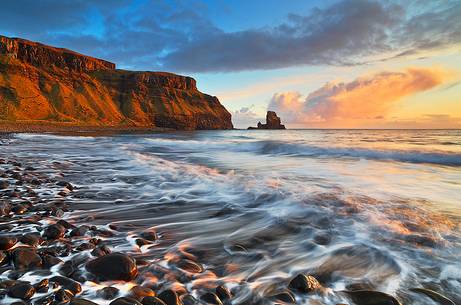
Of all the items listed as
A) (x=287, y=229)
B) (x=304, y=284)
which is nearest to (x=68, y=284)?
(x=304, y=284)

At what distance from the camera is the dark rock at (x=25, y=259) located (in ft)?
8.21

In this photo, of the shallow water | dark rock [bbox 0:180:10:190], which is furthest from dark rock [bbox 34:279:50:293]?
dark rock [bbox 0:180:10:190]

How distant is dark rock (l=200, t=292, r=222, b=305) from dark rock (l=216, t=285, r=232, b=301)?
54 mm

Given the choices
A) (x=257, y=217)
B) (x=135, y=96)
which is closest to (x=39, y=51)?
(x=135, y=96)

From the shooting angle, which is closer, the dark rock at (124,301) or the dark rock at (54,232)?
the dark rock at (124,301)

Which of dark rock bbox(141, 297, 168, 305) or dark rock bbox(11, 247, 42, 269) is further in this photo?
dark rock bbox(11, 247, 42, 269)

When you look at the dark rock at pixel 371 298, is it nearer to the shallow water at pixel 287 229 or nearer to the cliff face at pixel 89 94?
the shallow water at pixel 287 229

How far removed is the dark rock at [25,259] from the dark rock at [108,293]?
781 millimetres

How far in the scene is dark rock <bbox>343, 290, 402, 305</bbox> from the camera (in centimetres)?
220

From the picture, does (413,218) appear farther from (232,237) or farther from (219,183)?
(219,183)

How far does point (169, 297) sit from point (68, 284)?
0.84 m

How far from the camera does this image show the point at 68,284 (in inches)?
89.0

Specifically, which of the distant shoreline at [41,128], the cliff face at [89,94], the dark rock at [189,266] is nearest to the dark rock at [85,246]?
the dark rock at [189,266]

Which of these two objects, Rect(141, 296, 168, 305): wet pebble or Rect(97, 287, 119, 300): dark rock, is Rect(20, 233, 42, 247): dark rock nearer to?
Rect(97, 287, 119, 300): dark rock
